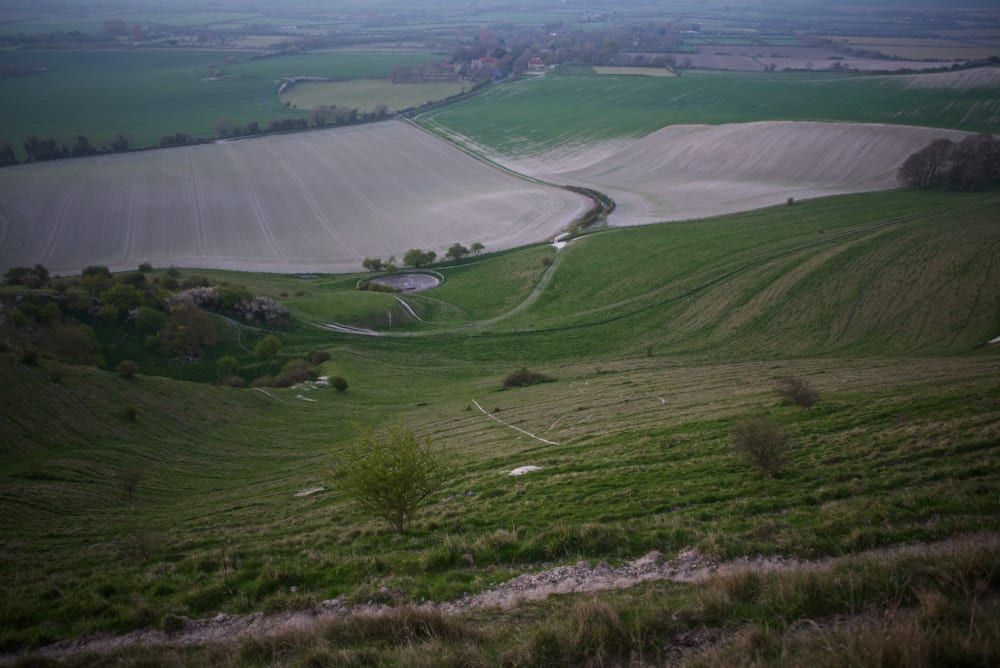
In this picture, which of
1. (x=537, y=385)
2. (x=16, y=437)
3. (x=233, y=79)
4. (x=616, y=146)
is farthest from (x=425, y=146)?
(x=16, y=437)

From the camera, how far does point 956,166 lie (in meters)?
78.5

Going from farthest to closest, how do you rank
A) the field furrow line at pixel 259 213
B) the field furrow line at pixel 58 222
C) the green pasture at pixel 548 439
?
the field furrow line at pixel 259 213 < the field furrow line at pixel 58 222 < the green pasture at pixel 548 439

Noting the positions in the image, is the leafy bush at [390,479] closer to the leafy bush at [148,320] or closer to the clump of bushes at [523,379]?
the clump of bushes at [523,379]

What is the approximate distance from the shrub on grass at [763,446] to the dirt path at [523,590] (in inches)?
218

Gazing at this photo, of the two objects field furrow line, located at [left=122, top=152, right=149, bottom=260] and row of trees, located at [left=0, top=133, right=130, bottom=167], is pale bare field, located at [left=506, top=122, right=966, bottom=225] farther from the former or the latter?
row of trees, located at [left=0, top=133, right=130, bottom=167]

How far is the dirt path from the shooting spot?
1168cm

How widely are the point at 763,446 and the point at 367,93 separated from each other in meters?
186

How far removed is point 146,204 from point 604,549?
10642 centimetres

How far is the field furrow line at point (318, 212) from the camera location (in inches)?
3511

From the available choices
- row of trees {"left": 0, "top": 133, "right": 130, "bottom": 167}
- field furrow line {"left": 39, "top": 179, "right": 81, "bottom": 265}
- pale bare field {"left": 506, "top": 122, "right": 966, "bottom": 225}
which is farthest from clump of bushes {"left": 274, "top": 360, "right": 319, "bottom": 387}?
row of trees {"left": 0, "top": 133, "right": 130, "bottom": 167}

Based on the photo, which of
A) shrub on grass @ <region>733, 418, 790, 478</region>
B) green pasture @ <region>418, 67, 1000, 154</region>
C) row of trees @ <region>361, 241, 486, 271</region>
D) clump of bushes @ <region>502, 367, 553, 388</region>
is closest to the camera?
shrub on grass @ <region>733, 418, 790, 478</region>

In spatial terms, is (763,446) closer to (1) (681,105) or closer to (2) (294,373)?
(2) (294,373)

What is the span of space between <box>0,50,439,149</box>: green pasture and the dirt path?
143891 millimetres

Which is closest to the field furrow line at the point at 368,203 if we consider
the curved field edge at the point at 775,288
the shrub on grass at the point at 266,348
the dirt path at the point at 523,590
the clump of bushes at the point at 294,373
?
the curved field edge at the point at 775,288
